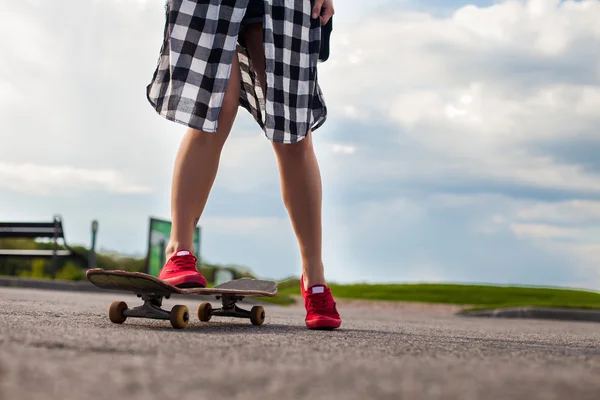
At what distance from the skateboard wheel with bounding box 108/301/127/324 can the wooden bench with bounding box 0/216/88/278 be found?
1266cm

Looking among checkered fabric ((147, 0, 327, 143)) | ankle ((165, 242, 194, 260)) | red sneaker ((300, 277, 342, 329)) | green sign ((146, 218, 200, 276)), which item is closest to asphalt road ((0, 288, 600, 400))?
ankle ((165, 242, 194, 260))

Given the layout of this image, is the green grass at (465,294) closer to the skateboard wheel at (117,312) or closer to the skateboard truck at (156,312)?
the skateboard truck at (156,312)

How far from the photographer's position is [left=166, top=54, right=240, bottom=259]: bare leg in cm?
296

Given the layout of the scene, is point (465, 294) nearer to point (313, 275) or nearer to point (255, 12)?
point (313, 275)

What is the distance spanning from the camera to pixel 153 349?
1711mm

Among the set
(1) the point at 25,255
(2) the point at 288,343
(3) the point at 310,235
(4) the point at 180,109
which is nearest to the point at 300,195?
(3) the point at 310,235

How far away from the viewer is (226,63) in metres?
2.94

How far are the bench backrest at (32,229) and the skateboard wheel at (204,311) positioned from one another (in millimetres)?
12491

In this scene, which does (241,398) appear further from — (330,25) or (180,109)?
Answer: (330,25)

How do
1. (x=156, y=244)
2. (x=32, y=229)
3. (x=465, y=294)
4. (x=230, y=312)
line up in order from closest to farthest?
(x=230, y=312) → (x=156, y=244) → (x=465, y=294) → (x=32, y=229)

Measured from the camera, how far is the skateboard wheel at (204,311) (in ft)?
10.7

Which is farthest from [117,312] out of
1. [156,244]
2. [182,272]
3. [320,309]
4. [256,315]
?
[156,244]

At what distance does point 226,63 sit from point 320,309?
1195 millimetres

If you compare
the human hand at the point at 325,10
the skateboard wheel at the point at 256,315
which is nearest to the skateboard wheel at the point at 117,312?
the skateboard wheel at the point at 256,315
